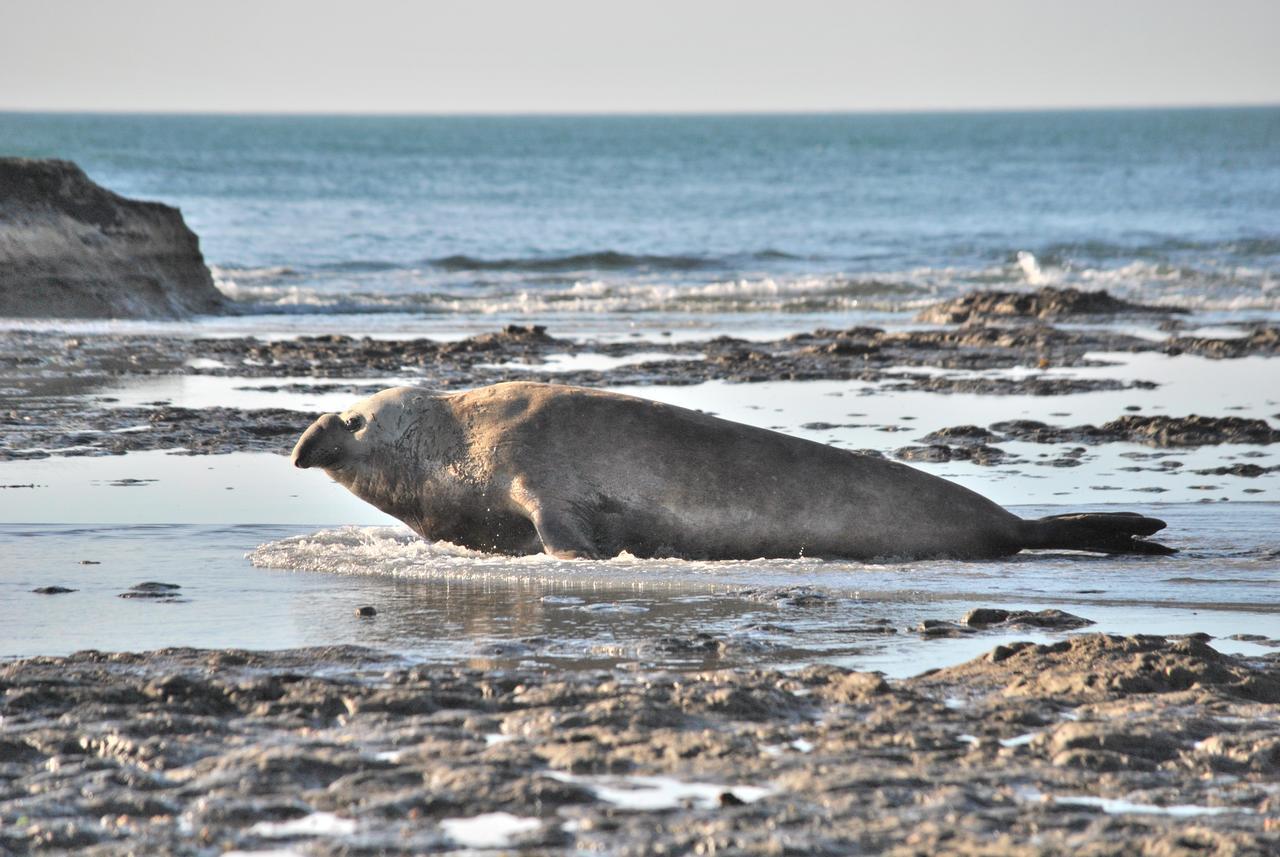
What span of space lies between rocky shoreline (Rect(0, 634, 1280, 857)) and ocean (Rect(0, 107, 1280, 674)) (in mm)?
505

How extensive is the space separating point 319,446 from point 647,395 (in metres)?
5.48

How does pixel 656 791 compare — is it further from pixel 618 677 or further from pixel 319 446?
pixel 319 446

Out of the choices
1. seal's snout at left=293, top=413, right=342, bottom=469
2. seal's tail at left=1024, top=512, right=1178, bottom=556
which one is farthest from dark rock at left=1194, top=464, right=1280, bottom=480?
seal's snout at left=293, top=413, right=342, bottom=469

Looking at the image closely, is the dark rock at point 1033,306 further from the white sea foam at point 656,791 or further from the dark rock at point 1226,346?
the white sea foam at point 656,791

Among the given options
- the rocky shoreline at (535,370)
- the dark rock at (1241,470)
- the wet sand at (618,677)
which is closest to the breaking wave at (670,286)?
the rocky shoreline at (535,370)

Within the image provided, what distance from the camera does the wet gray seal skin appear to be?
7.49 m

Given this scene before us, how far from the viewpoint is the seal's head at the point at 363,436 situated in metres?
7.93

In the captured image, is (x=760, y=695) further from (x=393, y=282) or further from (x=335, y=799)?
(x=393, y=282)

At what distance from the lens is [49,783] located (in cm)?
396

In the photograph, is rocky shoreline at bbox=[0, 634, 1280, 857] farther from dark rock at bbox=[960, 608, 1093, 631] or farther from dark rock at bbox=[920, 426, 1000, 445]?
dark rock at bbox=[920, 426, 1000, 445]

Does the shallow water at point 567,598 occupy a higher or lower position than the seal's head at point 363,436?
lower

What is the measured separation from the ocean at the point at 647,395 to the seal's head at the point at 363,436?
1.12 ft

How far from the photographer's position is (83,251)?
2012cm

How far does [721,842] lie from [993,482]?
6000mm
